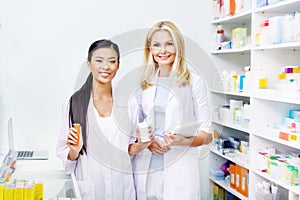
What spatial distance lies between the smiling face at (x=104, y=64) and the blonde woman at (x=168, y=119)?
8.6 inches

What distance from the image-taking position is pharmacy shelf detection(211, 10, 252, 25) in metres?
3.09

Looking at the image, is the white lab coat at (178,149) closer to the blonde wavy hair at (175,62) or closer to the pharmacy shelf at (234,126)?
the blonde wavy hair at (175,62)

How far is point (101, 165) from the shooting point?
2729mm

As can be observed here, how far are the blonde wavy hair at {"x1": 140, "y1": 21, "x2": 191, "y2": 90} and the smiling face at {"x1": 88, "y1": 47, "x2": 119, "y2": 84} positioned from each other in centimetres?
22

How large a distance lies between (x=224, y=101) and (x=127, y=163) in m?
1.23

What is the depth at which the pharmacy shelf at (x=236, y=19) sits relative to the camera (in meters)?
3.09

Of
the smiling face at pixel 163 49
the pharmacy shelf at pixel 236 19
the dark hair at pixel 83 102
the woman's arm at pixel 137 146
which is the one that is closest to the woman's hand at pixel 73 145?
the dark hair at pixel 83 102

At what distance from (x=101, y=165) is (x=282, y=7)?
4.85ft

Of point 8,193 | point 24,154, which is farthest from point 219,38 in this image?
point 8,193

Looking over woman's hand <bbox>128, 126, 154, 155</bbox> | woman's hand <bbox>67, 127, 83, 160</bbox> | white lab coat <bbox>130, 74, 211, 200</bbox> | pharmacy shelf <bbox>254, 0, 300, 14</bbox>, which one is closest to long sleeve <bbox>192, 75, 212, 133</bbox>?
white lab coat <bbox>130, 74, 211, 200</bbox>

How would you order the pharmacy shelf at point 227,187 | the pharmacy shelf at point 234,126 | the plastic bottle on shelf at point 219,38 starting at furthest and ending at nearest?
the plastic bottle on shelf at point 219,38, the pharmacy shelf at point 227,187, the pharmacy shelf at point 234,126

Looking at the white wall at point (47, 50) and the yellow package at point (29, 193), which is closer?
the yellow package at point (29, 193)

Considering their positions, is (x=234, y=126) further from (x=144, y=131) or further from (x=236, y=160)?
(x=144, y=131)

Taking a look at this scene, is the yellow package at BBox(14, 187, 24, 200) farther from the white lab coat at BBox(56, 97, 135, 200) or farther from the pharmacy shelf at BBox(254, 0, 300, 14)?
the pharmacy shelf at BBox(254, 0, 300, 14)
